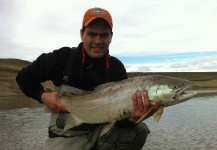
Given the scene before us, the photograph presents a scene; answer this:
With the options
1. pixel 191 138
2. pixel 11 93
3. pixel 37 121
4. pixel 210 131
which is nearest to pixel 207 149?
pixel 191 138

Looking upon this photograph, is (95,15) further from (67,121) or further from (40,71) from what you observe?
(67,121)

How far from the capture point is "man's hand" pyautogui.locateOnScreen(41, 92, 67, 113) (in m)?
5.50

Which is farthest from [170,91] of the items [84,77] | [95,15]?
[95,15]

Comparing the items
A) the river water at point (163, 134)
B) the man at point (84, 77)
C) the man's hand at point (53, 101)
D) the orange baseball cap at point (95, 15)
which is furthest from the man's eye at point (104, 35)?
the river water at point (163, 134)

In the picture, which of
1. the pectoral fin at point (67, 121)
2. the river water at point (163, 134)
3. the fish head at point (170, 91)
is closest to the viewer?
the fish head at point (170, 91)

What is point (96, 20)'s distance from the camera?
5613 mm

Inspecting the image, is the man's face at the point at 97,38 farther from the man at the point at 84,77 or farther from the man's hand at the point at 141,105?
the man's hand at the point at 141,105

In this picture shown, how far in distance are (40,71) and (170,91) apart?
2.42 meters

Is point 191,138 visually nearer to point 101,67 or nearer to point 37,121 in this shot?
point 101,67

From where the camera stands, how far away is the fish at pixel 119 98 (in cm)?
461

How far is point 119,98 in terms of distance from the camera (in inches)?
192

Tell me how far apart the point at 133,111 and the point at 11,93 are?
4831cm

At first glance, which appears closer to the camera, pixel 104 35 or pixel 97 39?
pixel 97 39

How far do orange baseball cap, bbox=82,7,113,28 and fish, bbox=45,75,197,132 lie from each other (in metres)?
1.20
